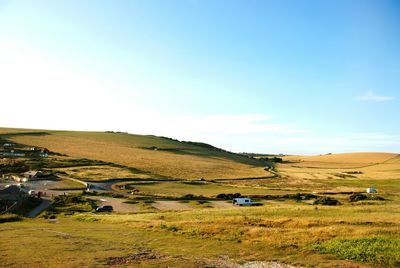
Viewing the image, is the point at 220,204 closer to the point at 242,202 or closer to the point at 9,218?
the point at 242,202

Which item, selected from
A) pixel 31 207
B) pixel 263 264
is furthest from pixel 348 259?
pixel 31 207

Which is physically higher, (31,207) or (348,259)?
(348,259)

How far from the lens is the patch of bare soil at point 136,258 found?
21219 mm

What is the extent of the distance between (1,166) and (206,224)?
9266cm

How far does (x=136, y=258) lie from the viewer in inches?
875

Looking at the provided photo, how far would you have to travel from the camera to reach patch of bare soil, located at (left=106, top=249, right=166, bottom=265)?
21.2 meters

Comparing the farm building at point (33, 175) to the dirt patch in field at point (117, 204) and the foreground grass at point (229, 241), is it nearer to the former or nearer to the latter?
the dirt patch in field at point (117, 204)

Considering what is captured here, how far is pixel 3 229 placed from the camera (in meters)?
31.3

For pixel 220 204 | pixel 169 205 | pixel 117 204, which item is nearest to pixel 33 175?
pixel 117 204

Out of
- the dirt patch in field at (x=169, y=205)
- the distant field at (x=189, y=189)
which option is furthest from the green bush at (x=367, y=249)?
the distant field at (x=189, y=189)

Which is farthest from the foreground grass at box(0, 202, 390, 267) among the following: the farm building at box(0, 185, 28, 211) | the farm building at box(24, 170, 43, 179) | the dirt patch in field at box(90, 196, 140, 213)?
the farm building at box(24, 170, 43, 179)

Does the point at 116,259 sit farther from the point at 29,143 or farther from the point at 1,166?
the point at 29,143

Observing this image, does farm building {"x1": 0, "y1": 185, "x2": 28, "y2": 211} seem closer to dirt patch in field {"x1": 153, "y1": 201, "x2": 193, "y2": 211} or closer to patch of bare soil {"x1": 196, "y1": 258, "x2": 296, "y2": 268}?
dirt patch in field {"x1": 153, "y1": 201, "x2": 193, "y2": 211}

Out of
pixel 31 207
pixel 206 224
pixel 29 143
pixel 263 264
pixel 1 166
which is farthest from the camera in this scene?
pixel 29 143
